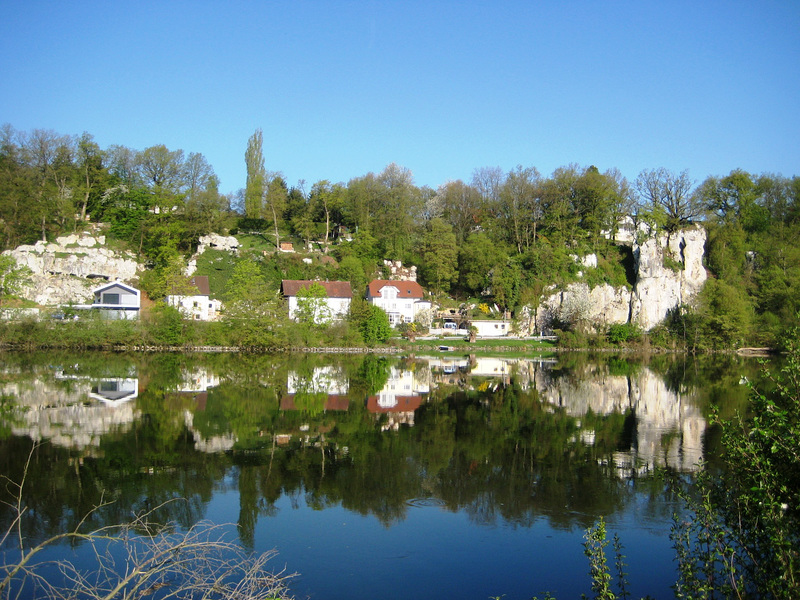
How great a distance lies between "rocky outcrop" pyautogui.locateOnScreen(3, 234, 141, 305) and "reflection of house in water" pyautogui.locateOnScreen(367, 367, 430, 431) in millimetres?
33798

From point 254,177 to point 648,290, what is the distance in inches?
1881

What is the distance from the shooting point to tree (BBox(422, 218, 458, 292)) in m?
62.8

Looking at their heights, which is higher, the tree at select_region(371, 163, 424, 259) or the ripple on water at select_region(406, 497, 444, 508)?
the tree at select_region(371, 163, 424, 259)

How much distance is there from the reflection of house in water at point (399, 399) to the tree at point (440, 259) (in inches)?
1138

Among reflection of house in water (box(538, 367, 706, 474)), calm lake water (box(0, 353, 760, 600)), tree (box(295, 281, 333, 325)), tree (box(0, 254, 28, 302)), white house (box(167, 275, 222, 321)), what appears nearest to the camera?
calm lake water (box(0, 353, 760, 600))

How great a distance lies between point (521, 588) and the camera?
9.88 metres

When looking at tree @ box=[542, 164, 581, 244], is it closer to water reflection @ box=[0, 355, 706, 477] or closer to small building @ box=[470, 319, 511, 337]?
small building @ box=[470, 319, 511, 337]

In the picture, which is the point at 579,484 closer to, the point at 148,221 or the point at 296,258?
the point at 296,258

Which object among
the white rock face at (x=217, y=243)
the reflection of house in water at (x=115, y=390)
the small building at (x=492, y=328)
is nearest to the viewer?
the reflection of house in water at (x=115, y=390)

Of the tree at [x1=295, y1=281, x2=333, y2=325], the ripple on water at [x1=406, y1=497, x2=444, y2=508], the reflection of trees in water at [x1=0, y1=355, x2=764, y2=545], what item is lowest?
the ripple on water at [x1=406, y1=497, x2=444, y2=508]

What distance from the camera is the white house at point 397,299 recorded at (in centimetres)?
5897

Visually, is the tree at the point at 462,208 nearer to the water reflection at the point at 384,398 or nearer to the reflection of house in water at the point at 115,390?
the water reflection at the point at 384,398

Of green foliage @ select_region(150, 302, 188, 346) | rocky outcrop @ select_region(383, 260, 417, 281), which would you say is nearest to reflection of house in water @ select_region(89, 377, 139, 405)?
green foliage @ select_region(150, 302, 188, 346)

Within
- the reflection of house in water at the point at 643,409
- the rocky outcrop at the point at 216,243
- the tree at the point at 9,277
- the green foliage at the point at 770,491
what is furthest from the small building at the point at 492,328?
the green foliage at the point at 770,491
